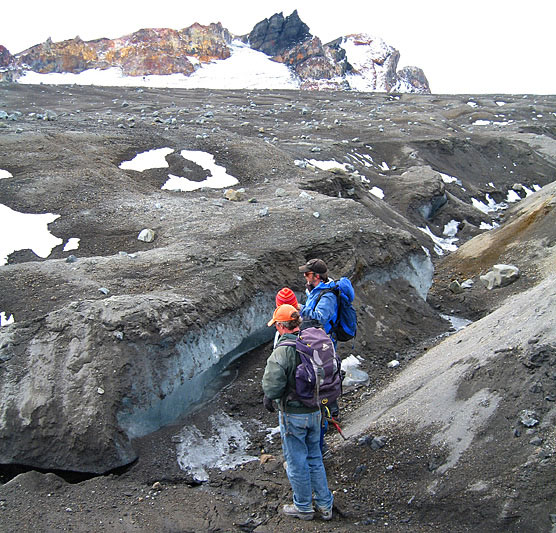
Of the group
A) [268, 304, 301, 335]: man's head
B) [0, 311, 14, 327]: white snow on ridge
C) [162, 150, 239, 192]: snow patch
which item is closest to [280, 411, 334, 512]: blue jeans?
[268, 304, 301, 335]: man's head

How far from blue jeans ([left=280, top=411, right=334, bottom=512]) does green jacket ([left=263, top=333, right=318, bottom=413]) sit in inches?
4.4

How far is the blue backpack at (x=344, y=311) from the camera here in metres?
7.07

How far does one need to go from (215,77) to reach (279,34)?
2209 centimetres

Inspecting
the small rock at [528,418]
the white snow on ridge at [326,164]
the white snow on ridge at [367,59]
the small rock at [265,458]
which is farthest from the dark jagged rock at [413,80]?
the small rock at [528,418]

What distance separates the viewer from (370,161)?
84.2 feet

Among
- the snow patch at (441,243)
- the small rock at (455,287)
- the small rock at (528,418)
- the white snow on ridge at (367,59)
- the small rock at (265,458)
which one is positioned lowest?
the snow patch at (441,243)

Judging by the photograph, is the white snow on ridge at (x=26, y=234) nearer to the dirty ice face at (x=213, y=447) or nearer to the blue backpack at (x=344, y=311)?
the dirty ice face at (x=213, y=447)

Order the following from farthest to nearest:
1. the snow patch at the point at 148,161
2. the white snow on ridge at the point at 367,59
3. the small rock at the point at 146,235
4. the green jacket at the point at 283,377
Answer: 1. the white snow on ridge at the point at 367,59
2. the snow patch at the point at 148,161
3. the small rock at the point at 146,235
4. the green jacket at the point at 283,377

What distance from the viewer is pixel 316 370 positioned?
5.73 metres

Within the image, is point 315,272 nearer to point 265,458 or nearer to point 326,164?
point 265,458

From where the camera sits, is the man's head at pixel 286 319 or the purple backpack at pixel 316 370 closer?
the purple backpack at pixel 316 370

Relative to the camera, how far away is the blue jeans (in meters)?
5.72

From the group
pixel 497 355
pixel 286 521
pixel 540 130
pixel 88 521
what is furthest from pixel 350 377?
pixel 540 130

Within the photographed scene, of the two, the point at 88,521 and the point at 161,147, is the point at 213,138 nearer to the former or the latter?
the point at 161,147
